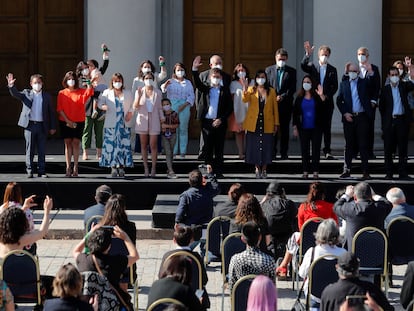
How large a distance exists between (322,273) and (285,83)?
323 inches

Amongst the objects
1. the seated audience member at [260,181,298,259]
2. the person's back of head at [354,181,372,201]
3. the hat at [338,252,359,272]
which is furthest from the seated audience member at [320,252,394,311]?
the seated audience member at [260,181,298,259]

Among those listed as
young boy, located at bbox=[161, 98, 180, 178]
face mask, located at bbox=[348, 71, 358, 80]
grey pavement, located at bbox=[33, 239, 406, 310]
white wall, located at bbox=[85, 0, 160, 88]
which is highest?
white wall, located at bbox=[85, 0, 160, 88]

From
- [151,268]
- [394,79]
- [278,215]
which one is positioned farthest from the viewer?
[394,79]

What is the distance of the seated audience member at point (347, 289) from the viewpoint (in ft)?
31.1

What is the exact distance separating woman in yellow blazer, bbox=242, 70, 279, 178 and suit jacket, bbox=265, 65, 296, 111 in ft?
2.74

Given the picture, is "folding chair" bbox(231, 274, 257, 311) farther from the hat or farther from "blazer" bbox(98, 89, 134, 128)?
"blazer" bbox(98, 89, 134, 128)

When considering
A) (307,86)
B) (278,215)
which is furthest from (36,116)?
(278,215)

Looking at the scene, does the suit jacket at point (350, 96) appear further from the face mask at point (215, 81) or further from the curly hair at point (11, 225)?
the curly hair at point (11, 225)

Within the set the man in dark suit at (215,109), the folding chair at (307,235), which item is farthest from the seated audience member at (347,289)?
the man in dark suit at (215,109)

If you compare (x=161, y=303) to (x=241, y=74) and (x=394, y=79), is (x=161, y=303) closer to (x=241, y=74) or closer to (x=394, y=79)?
(x=394, y=79)

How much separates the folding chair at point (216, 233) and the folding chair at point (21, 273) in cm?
Answer: 273

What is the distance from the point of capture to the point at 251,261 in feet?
36.0

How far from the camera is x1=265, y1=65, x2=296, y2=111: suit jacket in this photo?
18.7 m

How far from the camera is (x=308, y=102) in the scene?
17.7 m
